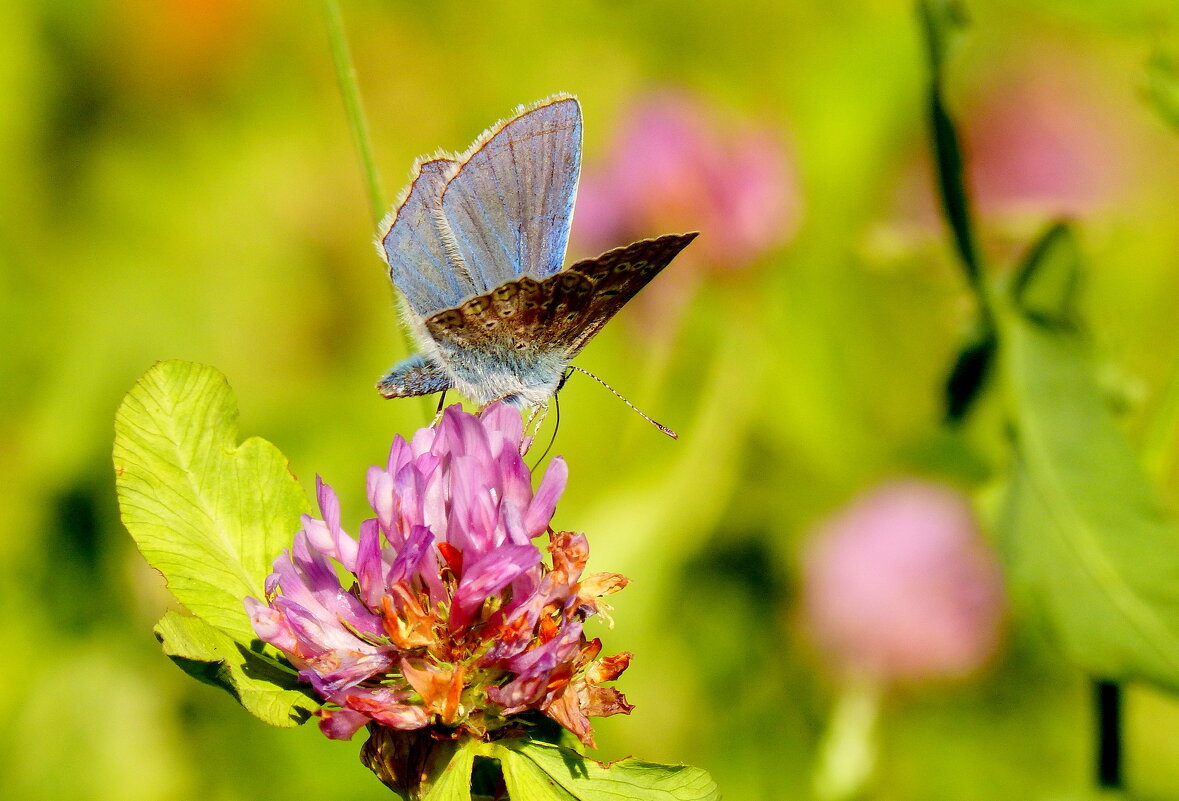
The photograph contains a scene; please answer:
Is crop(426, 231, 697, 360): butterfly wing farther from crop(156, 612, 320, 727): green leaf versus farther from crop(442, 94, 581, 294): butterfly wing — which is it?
crop(156, 612, 320, 727): green leaf

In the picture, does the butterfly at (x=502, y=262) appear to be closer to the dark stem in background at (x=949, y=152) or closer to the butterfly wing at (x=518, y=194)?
the butterfly wing at (x=518, y=194)

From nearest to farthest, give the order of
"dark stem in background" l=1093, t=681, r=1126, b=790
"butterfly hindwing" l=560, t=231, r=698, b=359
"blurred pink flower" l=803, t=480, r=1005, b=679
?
"butterfly hindwing" l=560, t=231, r=698, b=359 → "dark stem in background" l=1093, t=681, r=1126, b=790 → "blurred pink flower" l=803, t=480, r=1005, b=679

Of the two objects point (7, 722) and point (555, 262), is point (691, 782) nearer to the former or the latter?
point (555, 262)

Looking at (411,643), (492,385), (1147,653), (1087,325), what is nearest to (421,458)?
(411,643)

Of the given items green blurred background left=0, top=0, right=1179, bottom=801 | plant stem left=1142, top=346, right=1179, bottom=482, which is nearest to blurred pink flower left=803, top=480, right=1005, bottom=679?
green blurred background left=0, top=0, right=1179, bottom=801

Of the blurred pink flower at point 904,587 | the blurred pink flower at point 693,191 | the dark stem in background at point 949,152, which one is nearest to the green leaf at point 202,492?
the dark stem in background at point 949,152
